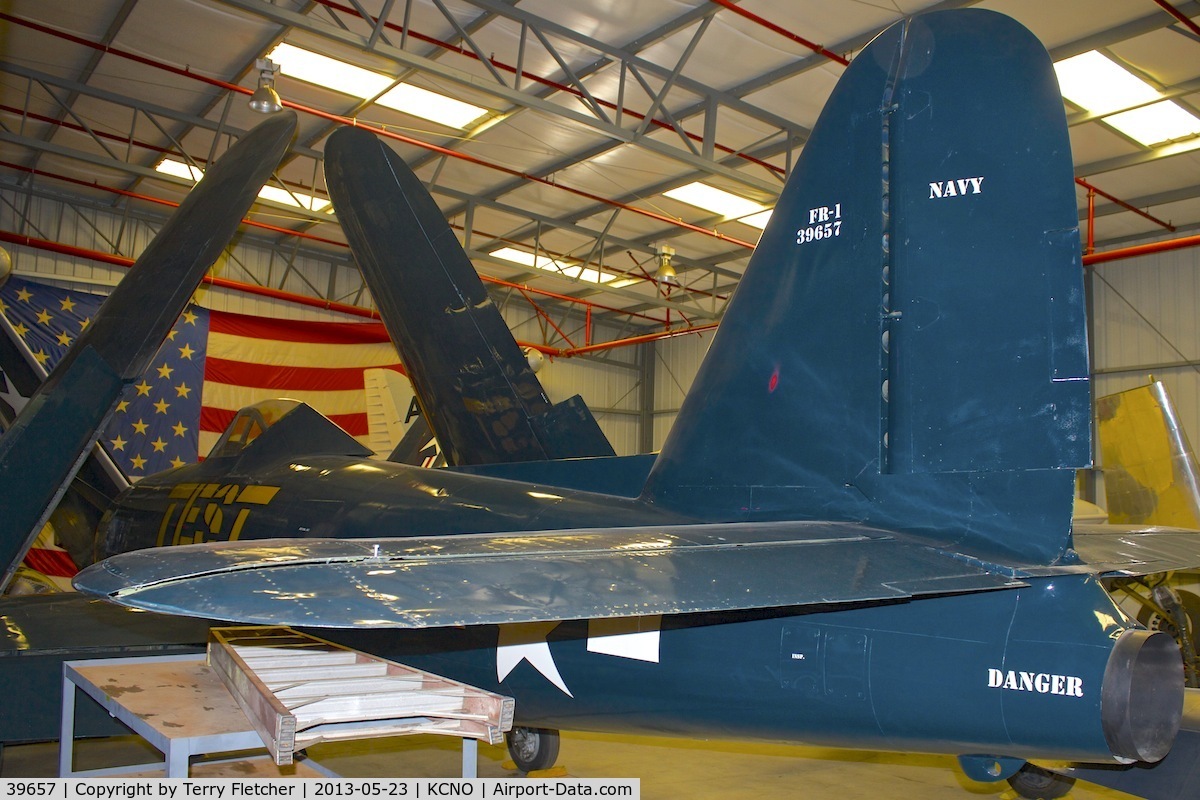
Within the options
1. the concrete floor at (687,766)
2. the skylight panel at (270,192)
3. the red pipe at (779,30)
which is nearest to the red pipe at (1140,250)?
the red pipe at (779,30)

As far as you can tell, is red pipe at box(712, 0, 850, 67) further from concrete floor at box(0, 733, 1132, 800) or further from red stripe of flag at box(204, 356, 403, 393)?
red stripe of flag at box(204, 356, 403, 393)

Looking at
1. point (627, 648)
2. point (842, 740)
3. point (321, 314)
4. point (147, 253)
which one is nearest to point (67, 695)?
point (627, 648)

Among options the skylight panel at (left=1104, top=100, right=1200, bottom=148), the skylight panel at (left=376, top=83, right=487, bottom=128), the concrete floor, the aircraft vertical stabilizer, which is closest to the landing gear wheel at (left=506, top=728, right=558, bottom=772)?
the concrete floor

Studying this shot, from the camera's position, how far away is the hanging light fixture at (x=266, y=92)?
9.22m

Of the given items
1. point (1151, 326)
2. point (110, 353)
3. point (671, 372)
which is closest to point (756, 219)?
point (1151, 326)

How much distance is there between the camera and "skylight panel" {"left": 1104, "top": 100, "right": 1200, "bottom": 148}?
12123 mm

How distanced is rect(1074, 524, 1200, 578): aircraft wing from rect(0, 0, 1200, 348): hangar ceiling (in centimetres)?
693

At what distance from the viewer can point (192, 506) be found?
6383 millimetres

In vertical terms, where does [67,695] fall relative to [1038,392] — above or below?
below

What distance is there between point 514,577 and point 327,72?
11.6 m

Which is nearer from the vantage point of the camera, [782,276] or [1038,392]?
[1038,392]

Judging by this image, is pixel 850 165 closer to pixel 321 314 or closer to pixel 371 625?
pixel 371 625

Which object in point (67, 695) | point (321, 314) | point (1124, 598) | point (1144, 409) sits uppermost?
point (321, 314)

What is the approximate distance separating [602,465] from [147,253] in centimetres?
363
